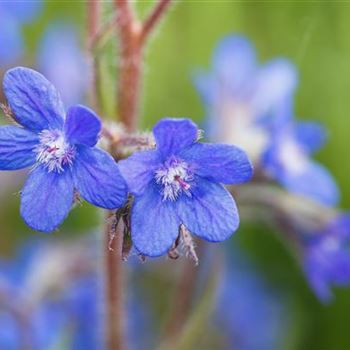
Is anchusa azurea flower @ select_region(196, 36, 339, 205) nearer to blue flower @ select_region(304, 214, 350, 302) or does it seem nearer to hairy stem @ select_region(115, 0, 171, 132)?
blue flower @ select_region(304, 214, 350, 302)

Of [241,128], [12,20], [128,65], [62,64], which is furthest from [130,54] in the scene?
[62,64]

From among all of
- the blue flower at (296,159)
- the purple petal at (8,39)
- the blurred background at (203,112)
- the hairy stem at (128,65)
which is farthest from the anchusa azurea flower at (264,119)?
the purple petal at (8,39)

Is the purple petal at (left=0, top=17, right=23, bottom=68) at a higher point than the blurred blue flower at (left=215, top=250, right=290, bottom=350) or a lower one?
higher

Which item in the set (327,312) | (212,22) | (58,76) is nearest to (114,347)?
(327,312)

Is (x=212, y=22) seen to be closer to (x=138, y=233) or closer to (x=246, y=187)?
(x=246, y=187)

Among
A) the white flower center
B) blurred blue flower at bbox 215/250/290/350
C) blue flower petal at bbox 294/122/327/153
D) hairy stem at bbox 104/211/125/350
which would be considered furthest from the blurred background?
hairy stem at bbox 104/211/125/350
